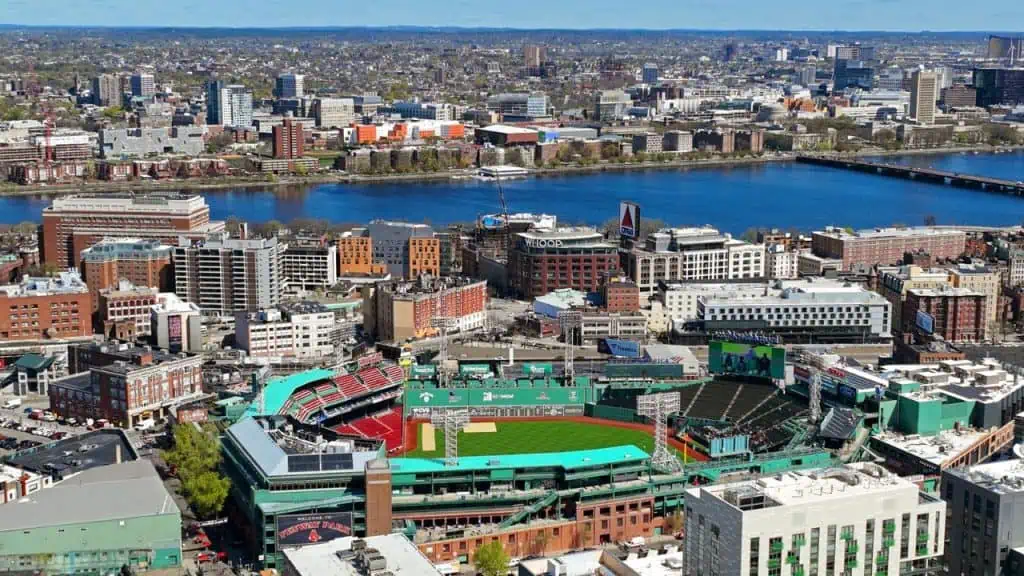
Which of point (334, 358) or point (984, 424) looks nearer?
point (984, 424)

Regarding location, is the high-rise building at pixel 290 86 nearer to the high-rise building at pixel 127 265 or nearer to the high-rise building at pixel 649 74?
the high-rise building at pixel 649 74

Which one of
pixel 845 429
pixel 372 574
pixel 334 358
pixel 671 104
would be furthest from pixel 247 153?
pixel 372 574

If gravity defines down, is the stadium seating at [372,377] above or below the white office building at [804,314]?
below

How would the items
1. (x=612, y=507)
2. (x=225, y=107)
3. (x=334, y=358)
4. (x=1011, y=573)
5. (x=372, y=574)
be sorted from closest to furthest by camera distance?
(x=372, y=574), (x=1011, y=573), (x=612, y=507), (x=334, y=358), (x=225, y=107)

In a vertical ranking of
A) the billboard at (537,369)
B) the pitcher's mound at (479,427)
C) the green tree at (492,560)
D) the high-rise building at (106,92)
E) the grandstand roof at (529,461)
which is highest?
the high-rise building at (106,92)

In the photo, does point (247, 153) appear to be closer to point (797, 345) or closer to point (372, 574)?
point (797, 345)

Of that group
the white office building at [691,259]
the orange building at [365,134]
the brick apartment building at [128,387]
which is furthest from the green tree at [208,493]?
the orange building at [365,134]

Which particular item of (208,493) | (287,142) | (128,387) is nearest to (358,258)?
(128,387)
